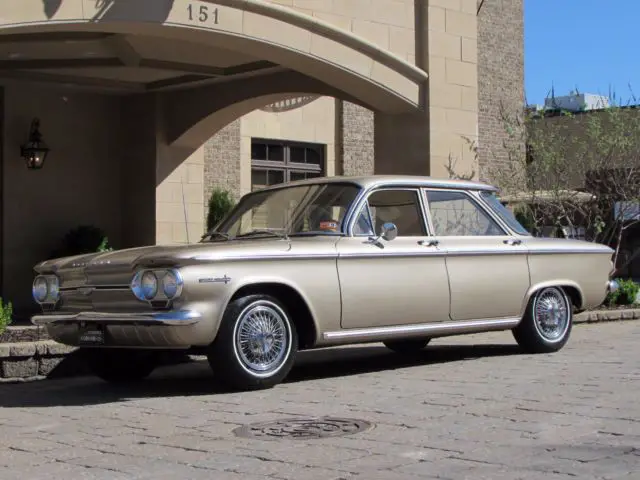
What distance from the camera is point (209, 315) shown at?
289 inches

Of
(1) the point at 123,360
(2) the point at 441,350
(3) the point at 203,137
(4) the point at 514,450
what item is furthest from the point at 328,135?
(4) the point at 514,450

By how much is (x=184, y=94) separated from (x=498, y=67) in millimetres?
11998

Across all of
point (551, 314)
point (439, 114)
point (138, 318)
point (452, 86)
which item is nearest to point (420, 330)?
point (551, 314)

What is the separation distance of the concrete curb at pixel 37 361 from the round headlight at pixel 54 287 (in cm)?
112

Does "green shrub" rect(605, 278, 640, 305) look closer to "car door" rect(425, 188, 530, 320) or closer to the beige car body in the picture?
the beige car body

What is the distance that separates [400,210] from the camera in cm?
912

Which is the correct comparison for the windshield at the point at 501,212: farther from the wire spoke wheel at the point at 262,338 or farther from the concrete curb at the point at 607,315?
the concrete curb at the point at 607,315

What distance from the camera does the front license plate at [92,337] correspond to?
25.0 ft

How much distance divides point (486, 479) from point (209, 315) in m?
3.04

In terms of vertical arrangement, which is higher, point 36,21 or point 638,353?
point 36,21

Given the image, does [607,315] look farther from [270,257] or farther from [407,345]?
[270,257]

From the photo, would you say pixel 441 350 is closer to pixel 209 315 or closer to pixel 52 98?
pixel 209 315

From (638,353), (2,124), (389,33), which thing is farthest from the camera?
(2,124)

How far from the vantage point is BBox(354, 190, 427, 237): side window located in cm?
892
